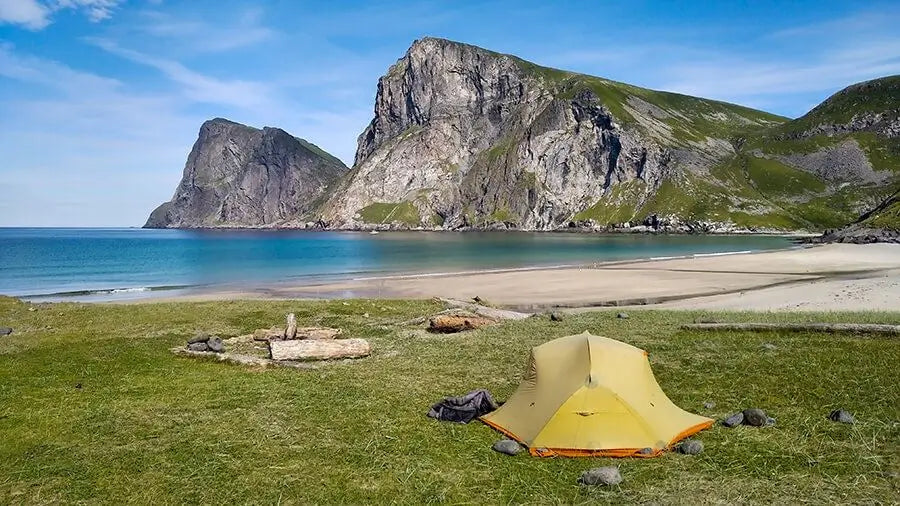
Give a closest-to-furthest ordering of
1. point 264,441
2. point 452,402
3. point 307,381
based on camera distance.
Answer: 1. point 264,441
2. point 452,402
3. point 307,381

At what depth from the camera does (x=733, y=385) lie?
16.4 meters

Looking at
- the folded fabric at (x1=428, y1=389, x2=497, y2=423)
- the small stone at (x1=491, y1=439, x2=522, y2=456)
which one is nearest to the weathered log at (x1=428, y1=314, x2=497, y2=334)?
the folded fabric at (x1=428, y1=389, x2=497, y2=423)

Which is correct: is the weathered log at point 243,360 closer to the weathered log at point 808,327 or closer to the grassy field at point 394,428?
the grassy field at point 394,428

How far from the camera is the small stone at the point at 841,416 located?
12.8m

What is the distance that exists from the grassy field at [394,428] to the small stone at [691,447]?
226 millimetres

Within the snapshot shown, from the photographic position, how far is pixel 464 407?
14.4 metres

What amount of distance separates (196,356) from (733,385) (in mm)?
18622

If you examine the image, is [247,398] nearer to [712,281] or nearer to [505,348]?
[505,348]

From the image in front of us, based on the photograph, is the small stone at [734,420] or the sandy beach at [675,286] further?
the sandy beach at [675,286]

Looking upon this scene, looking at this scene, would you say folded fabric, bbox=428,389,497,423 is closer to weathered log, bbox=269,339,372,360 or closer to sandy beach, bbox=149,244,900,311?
weathered log, bbox=269,339,372,360

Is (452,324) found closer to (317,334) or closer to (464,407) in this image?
(317,334)

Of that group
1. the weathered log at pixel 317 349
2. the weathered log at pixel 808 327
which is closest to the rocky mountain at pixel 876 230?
the weathered log at pixel 808 327

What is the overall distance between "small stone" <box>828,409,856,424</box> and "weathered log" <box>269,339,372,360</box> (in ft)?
50.0

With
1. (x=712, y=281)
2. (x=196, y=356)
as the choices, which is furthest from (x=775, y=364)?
(x=712, y=281)
